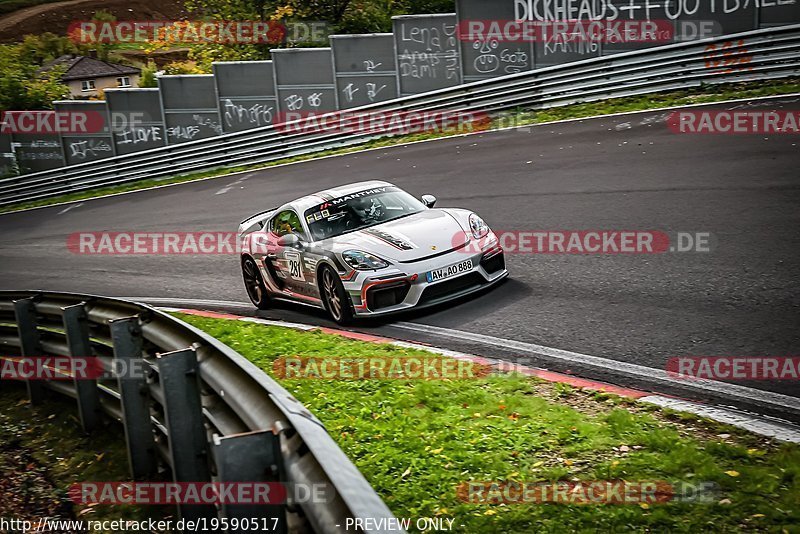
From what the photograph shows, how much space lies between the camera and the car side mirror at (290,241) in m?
10.2

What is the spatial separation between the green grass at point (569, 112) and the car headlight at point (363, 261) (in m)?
10.8

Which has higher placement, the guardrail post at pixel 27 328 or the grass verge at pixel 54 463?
the guardrail post at pixel 27 328

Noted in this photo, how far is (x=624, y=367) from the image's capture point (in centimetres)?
714

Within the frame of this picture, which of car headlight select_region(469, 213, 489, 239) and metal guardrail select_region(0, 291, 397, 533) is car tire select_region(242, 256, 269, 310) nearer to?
car headlight select_region(469, 213, 489, 239)

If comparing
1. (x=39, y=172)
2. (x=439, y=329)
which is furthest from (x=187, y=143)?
(x=439, y=329)

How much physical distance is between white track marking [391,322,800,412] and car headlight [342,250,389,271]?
2.27 ft

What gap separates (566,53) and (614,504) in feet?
58.6

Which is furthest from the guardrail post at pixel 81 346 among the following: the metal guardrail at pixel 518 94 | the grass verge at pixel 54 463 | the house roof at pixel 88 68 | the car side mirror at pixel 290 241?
the house roof at pixel 88 68

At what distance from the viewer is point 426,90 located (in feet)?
76.9

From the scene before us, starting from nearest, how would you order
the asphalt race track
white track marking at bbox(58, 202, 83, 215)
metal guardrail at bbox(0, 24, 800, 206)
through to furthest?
the asphalt race track
metal guardrail at bbox(0, 24, 800, 206)
white track marking at bbox(58, 202, 83, 215)

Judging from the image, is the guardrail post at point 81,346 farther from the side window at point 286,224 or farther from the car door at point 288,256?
the side window at point 286,224

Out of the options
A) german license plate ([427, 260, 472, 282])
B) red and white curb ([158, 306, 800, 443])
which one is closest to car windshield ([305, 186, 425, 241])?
german license plate ([427, 260, 472, 282])

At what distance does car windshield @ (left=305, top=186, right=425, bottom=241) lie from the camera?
10.3 meters

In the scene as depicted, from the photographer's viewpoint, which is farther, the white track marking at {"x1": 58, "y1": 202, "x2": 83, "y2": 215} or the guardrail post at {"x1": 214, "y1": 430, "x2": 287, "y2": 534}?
the white track marking at {"x1": 58, "y1": 202, "x2": 83, "y2": 215}
